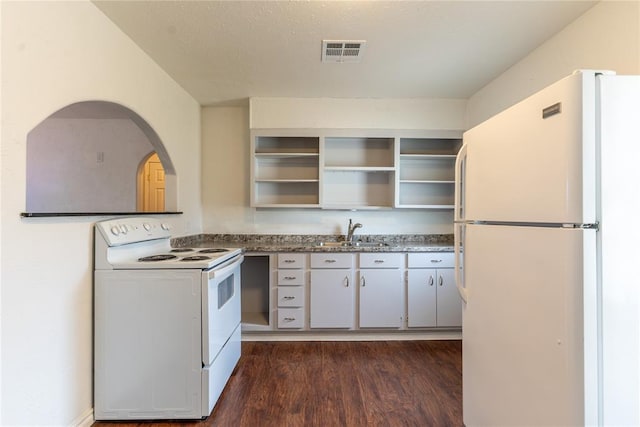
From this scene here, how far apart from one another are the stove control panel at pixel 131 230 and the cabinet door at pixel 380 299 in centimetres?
180

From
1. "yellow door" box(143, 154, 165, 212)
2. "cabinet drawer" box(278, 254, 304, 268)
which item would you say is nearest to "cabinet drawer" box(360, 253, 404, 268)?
"cabinet drawer" box(278, 254, 304, 268)

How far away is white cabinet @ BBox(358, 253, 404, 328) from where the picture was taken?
2809mm

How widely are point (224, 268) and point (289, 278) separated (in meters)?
0.94

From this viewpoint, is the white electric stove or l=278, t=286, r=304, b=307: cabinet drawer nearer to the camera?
the white electric stove

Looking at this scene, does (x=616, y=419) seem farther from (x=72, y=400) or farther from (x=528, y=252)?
(x=72, y=400)

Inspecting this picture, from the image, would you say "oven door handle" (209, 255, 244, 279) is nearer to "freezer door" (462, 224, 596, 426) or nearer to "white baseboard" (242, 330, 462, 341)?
"white baseboard" (242, 330, 462, 341)

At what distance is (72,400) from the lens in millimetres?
1576

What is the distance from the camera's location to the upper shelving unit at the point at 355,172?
335 centimetres

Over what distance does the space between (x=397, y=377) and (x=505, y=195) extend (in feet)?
5.46

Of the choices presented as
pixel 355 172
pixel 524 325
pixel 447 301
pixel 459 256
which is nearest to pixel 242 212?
pixel 355 172

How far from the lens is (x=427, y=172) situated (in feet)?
11.3

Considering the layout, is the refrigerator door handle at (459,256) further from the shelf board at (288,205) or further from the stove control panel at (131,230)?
the stove control panel at (131,230)

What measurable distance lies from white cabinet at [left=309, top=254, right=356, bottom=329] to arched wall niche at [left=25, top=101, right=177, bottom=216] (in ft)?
9.62

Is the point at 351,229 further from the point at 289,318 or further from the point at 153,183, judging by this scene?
the point at 153,183
